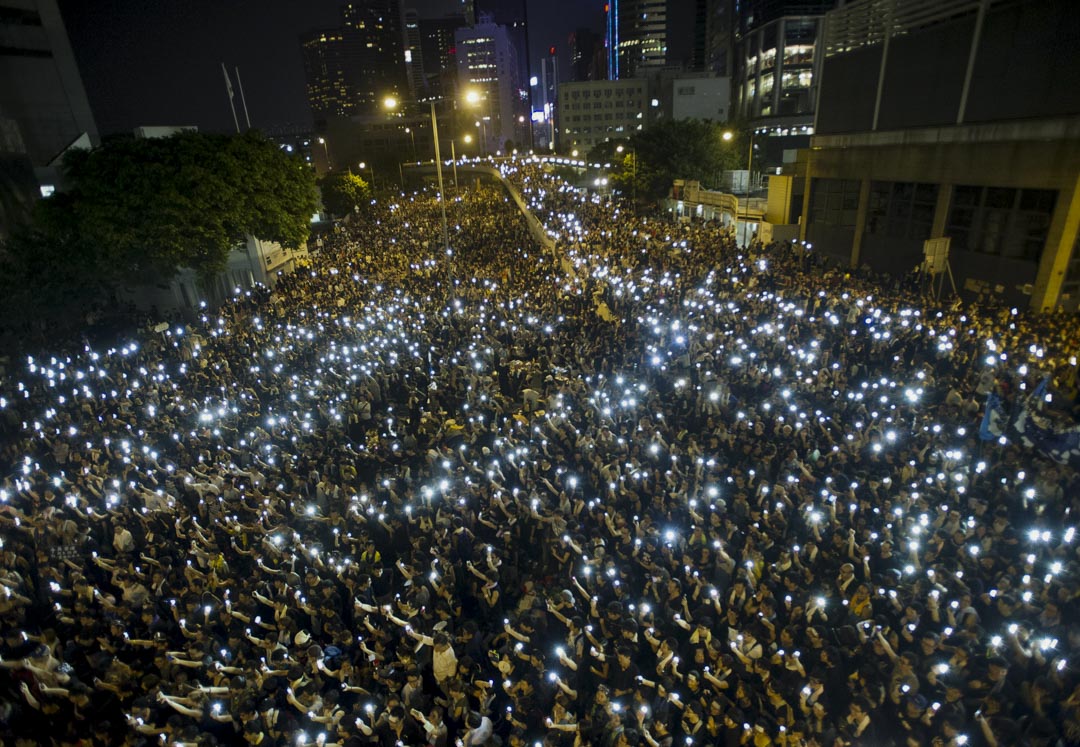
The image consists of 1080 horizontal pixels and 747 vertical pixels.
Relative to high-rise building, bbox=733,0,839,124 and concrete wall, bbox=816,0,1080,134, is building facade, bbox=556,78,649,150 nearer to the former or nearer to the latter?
high-rise building, bbox=733,0,839,124

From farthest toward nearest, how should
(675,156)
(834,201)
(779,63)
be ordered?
(779,63) < (675,156) < (834,201)

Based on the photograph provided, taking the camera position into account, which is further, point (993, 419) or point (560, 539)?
point (993, 419)

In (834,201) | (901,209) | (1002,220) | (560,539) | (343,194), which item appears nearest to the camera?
(560,539)

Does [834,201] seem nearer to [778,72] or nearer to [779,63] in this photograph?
[779,63]

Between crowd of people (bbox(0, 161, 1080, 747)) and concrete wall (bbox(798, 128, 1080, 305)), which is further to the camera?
concrete wall (bbox(798, 128, 1080, 305))

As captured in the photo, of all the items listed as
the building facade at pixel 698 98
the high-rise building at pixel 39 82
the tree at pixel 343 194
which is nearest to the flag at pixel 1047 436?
the high-rise building at pixel 39 82

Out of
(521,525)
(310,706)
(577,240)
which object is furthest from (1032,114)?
(310,706)

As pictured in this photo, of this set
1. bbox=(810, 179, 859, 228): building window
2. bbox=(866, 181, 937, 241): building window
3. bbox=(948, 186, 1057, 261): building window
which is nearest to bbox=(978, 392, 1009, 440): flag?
bbox=(948, 186, 1057, 261): building window

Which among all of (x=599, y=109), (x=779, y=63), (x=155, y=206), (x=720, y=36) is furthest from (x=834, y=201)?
(x=720, y=36)
